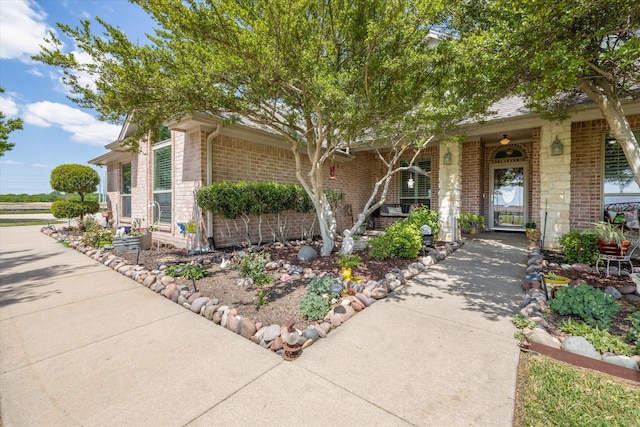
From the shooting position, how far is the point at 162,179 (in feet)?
27.8

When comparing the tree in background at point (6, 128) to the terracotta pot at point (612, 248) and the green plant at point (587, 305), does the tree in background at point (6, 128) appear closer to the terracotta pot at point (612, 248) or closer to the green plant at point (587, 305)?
the green plant at point (587, 305)

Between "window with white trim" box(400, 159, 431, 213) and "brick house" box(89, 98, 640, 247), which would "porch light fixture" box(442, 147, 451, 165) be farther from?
"window with white trim" box(400, 159, 431, 213)

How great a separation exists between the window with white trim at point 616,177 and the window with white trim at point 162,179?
11.7 m

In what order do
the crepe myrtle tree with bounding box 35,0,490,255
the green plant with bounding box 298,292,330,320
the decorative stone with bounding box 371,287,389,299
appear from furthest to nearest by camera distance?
the decorative stone with bounding box 371,287,389,299
the crepe myrtle tree with bounding box 35,0,490,255
the green plant with bounding box 298,292,330,320

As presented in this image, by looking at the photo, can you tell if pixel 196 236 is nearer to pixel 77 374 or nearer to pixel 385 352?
pixel 77 374

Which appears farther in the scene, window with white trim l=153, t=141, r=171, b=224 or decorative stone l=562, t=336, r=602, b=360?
window with white trim l=153, t=141, r=171, b=224

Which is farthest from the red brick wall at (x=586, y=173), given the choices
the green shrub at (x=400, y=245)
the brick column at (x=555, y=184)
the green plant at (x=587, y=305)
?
the green plant at (x=587, y=305)

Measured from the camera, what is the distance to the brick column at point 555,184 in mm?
6392

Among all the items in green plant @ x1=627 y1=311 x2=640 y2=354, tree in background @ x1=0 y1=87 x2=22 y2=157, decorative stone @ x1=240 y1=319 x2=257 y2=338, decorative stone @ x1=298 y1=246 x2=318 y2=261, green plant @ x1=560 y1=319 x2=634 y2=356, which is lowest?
decorative stone @ x1=240 y1=319 x2=257 y2=338

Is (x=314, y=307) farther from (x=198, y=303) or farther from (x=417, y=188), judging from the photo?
(x=417, y=188)

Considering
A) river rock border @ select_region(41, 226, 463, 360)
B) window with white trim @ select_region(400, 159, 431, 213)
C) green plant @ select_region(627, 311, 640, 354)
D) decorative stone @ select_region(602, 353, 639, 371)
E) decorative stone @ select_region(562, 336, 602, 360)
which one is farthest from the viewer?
window with white trim @ select_region(400, 159, 431, 213)

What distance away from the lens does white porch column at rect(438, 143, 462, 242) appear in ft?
25.2

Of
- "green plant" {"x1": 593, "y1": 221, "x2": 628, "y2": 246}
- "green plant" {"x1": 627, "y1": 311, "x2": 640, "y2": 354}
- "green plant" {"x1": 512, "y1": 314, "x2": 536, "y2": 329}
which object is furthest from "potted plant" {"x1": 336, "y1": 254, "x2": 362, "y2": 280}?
"green plant" {"x1": 593, "y1": 221, "x2": 628, "y2": 246}

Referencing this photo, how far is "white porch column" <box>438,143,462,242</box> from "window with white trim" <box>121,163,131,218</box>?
12.1 m
